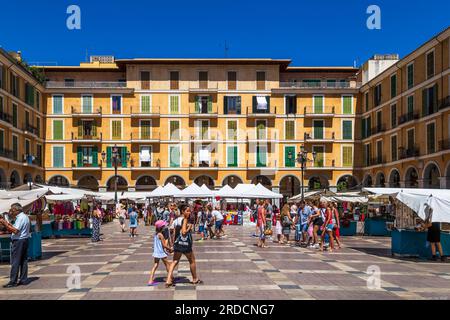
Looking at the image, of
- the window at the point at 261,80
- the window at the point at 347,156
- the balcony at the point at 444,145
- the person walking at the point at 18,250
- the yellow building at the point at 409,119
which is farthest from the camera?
the window at the point at 261,80

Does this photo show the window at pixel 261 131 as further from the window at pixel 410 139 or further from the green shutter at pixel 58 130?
the green shutter at pixel 58 130

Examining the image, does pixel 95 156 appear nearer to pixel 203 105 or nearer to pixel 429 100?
pixel 203 105

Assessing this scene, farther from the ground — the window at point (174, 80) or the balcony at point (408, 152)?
the window at point (174, 80)

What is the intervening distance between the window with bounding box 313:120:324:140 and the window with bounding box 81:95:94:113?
20882 millimetres

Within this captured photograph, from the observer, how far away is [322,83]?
2062 inches

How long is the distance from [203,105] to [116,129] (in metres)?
8.39

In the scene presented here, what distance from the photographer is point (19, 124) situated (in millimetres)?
45188

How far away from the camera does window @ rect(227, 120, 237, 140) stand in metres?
51.8

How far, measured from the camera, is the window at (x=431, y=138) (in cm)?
3734

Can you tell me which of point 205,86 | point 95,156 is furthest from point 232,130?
point 95,156

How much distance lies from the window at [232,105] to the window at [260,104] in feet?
4.95

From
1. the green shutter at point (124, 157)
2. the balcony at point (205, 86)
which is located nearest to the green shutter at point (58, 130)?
the green shutter at point (124, 157)

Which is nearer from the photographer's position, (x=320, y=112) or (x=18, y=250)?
(x=18, y=250)

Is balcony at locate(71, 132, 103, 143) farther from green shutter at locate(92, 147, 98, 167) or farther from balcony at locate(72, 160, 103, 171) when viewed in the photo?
balcony at locate(72, 160, 103, 171)
